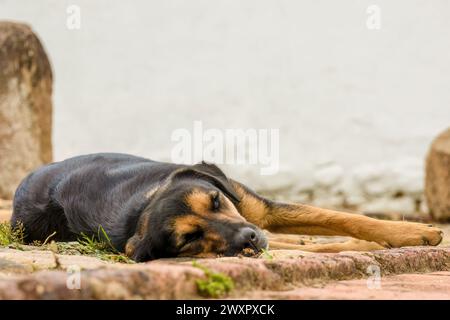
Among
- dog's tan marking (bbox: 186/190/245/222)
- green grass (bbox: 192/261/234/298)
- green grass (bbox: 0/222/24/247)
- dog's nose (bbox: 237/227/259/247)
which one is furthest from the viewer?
green grass (bbox: 0/222/24/247)

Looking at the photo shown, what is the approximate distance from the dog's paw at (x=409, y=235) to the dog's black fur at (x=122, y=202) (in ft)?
3.02

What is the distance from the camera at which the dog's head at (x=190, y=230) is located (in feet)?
12.3

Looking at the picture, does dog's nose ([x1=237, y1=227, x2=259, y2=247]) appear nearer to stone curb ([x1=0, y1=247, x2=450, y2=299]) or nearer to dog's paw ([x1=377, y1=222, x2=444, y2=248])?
stone curb ([x1=0, y1=247, x2=450, y2=299])

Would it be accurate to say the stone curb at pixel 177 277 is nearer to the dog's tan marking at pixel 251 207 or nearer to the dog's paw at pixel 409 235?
the dog's paw at pixel 409 235

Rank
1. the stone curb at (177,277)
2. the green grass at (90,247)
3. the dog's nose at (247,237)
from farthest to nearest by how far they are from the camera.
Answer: the green grass at (90,247), the dog's nose at (247,237), the stone curb at (177,277)

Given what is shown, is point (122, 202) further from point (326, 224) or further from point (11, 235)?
point (326, 224)

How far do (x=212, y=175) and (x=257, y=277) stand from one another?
2.02m

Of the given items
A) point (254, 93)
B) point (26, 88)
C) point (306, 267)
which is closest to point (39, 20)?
point (26, 88)

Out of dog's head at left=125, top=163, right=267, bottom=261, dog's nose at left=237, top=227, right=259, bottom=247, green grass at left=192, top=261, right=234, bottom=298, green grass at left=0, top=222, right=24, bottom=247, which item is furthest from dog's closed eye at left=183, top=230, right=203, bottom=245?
green grass at left=0, top=222, right=24, bottom=247

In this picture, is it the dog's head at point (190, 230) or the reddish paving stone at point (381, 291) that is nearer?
the reddish paving stone at point (381, 291)

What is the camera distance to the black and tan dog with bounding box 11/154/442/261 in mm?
3812

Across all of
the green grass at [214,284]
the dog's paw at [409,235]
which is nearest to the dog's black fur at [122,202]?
the dog's paw at [409,235]

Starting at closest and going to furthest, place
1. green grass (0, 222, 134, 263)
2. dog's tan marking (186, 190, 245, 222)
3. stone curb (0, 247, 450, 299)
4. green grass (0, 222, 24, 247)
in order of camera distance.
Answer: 1. stone curb (0, 247, 450, 299)
2. dog's tan marking (186, 190, 245, 222)
3. green grass (0, 222, 134, 263)
4. green grass (0, 222, 24, 247)

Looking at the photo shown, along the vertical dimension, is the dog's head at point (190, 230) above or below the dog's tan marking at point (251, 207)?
above
